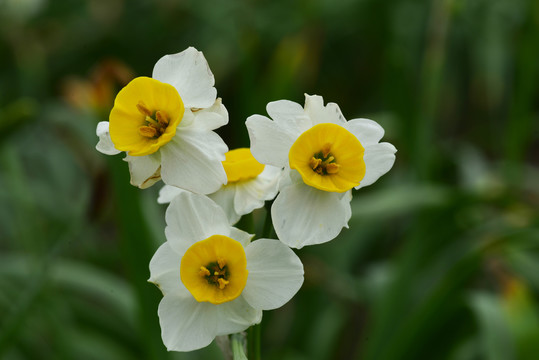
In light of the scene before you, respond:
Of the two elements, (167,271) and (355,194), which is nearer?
(167,271)

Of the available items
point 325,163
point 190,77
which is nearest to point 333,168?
point 325,163

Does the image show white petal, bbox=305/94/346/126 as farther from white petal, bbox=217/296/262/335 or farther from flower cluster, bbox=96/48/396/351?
white petal, bbox=217/296/262/335

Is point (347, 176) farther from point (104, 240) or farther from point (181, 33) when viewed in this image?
point (181, 33)

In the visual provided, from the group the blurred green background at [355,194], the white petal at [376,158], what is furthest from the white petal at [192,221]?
the blurred green background at [355,194]

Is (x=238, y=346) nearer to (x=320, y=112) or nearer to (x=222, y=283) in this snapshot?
(x=222, y=283)

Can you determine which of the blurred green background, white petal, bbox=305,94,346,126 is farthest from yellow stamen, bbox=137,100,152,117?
the blurred green background

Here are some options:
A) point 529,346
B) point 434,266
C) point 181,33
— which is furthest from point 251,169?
point 181,33
